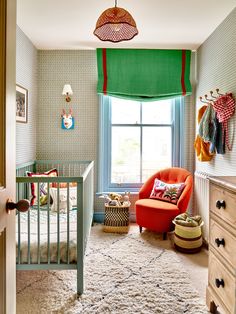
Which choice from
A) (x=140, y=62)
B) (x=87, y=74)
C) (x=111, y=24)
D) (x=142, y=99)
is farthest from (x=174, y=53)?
(x=111, y=24)

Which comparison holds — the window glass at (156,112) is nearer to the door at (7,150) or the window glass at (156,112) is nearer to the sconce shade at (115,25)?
the sconce shade at (115,25)

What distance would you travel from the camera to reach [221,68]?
275 centimetres

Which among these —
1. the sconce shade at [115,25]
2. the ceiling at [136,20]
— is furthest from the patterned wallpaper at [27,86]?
the sconce shade at [115,25]

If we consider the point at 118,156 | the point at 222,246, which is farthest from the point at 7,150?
the point at 118,156

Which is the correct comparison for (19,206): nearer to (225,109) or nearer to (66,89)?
(225,109)

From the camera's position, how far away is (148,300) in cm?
186

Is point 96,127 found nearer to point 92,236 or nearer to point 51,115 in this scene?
point 51,115

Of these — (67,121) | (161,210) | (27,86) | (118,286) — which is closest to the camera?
(118,286)

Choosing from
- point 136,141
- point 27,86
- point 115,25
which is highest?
point 115,25

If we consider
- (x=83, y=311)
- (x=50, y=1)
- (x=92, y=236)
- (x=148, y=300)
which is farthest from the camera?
(x=92, y=236)

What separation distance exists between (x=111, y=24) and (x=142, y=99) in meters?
1.66

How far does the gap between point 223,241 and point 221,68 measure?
1947mm

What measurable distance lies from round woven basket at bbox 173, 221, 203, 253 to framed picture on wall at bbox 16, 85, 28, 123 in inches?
84.8

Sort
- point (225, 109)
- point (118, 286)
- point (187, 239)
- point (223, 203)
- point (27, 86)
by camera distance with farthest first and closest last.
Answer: point (27, 86) → point (187, 239) → point (225, 109) → point (118, 286) → point (223, 203)
